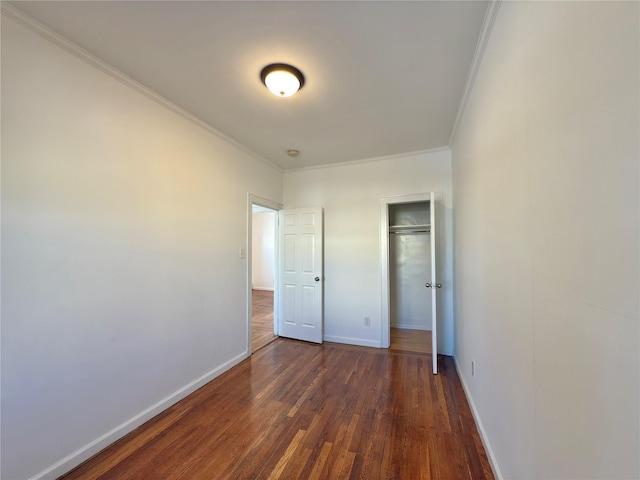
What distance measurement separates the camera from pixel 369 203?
3715 millimetres

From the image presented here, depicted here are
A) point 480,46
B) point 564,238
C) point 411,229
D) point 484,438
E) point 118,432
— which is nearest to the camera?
point 564,238

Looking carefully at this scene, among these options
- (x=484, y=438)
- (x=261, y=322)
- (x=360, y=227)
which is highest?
(x=360, y=227)

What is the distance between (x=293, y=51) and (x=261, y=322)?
14.4 ft

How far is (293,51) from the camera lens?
67.1 inches

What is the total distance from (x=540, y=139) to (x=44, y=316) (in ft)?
8.65

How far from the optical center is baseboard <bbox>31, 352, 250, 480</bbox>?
1545 millimetres

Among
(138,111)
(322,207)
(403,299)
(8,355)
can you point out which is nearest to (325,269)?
(322,207)

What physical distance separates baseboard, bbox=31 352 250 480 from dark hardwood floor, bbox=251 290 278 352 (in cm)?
105

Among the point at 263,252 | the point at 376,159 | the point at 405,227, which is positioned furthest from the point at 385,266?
the point at 263,252

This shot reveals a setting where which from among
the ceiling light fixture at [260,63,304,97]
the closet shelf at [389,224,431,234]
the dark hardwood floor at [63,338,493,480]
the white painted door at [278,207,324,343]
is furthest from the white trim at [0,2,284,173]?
the closet shelf at [389,224,431,234]

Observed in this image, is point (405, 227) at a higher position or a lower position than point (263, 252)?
higher

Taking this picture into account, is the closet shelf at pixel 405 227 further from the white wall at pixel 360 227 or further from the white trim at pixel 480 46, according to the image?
the white trim at pixel 480 46

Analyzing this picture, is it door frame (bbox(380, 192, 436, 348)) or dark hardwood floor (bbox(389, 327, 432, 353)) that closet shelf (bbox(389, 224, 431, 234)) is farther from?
dark hardwood floor (bbox(389, 327, 432, 353))

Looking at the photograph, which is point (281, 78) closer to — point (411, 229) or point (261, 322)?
point (411, 229)
